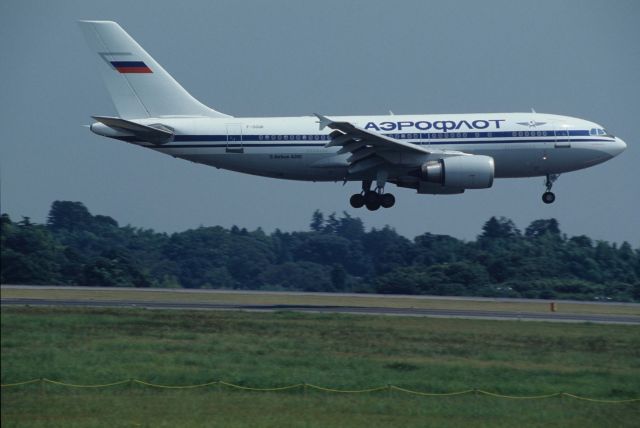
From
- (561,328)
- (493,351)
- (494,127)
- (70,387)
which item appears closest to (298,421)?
(70,387)

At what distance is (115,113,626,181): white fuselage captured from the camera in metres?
57.9

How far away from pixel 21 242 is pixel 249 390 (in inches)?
1858

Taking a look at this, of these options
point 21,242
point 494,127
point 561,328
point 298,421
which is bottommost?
point 298,421

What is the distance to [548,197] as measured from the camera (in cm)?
6109

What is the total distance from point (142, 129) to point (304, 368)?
1026 inches

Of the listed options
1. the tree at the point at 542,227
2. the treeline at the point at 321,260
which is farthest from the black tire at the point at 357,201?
the tree at the point at 542,227

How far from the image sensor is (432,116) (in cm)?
5922

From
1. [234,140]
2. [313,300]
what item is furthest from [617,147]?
[234,140]

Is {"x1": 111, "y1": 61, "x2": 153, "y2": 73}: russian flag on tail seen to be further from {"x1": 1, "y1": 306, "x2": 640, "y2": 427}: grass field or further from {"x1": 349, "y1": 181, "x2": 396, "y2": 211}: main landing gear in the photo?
{"x1": 1, "y1": 306, "x2": 640, "y2": 427}: grass field

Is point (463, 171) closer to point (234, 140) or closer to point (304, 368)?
point (234, 140)

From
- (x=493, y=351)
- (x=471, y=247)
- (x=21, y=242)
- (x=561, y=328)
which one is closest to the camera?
(x=493, y=351)

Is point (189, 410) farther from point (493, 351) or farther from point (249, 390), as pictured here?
point (493, 351)

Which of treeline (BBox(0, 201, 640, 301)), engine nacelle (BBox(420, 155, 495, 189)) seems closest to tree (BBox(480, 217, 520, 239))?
treeline (BBox(0, 201, 640, 301))

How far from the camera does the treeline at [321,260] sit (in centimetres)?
7650
